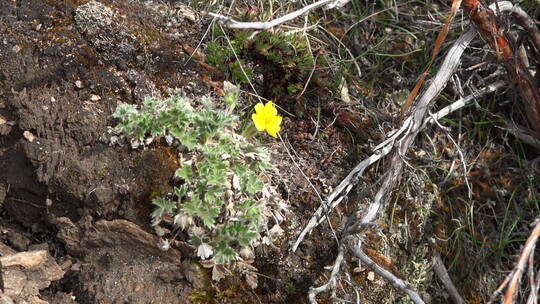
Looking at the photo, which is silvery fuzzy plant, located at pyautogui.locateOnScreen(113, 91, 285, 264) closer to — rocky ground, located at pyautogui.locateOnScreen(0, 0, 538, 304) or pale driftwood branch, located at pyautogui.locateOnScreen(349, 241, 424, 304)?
rocky ground, located at pyautogui.locateOnScreen(0, 0, 538, 304)

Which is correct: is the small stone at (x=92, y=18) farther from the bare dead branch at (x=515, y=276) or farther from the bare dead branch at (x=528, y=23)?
the bare dead branch at (x=515, y=276)

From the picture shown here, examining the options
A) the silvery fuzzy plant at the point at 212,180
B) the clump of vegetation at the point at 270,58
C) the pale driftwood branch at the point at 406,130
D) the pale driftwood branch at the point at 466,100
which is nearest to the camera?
the silvery fuzzy plant at the point at 212,180

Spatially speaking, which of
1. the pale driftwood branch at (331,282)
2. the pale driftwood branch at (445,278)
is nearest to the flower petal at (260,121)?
the pale driftwood branch at (331,282)

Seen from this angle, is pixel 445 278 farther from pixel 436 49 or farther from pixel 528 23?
pixel 528 23

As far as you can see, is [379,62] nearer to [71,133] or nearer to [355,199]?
[355,199]

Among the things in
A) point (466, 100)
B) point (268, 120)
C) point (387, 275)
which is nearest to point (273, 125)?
point (268, 120)
